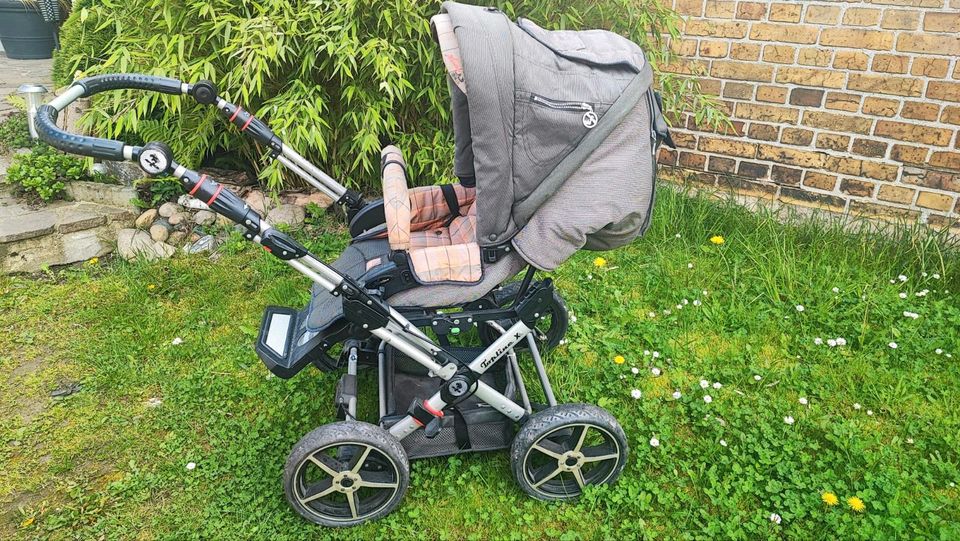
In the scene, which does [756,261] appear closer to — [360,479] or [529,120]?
[529,120]

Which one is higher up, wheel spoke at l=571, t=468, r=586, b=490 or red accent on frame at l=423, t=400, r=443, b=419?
red accent on frame at l=423, t=400, r=443, b=419


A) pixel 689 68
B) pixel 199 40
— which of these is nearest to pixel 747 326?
pixel 689 68

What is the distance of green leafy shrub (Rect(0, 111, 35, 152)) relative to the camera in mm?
4590

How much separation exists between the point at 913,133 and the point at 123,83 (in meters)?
4.04

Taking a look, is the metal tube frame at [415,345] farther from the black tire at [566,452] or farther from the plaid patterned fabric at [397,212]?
the plaid patterned fabric at [397,212]

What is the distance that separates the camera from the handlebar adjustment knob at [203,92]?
244 cm

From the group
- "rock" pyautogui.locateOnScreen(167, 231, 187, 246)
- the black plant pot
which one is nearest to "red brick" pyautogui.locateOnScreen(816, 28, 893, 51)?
"rock" pyautogui.locateOnScreen(167, 231, 187, 246)

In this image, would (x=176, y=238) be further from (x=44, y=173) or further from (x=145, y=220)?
(x=44, y=173)

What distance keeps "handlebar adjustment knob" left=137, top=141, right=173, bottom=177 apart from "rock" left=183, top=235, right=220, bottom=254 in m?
2.29

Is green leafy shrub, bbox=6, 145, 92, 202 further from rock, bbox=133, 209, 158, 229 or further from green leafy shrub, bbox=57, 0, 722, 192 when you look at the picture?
rock, bbox=133, 209, 158, 229

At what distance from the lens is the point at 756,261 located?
12.3 feet

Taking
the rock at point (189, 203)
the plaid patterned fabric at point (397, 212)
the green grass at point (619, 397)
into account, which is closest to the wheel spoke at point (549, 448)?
the green grass at point (619, 397)

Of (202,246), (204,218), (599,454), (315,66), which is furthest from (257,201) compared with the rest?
(599,454)

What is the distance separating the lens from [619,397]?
2.93 m
